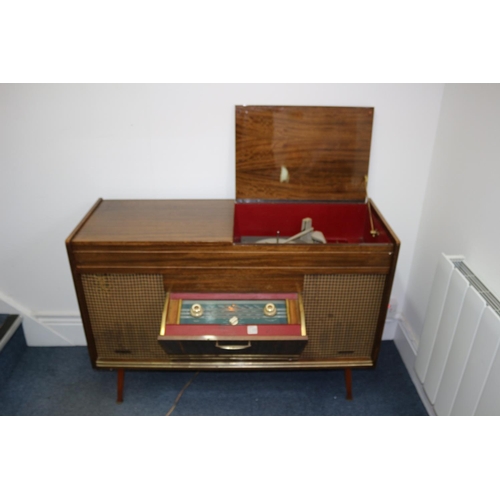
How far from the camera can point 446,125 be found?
1.67 metres

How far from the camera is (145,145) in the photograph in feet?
5.73

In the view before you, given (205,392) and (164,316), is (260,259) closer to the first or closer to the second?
(164,316)

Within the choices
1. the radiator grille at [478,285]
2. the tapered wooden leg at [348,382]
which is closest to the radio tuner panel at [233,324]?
the tapered wooden leg at [348,382]

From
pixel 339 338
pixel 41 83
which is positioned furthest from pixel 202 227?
pixel 41 83

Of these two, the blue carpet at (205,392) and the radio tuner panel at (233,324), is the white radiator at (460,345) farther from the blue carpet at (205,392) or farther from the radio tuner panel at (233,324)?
the radio tuner panel at (233,324)

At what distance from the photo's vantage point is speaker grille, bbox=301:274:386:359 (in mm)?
1549

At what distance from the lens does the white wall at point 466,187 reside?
1.39 metres

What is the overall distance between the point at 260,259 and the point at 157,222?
0.41 m

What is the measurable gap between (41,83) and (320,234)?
118 centimetres

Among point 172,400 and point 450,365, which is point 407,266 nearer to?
point 450,365

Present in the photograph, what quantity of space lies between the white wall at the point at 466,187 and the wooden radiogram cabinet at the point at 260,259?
0.89ft

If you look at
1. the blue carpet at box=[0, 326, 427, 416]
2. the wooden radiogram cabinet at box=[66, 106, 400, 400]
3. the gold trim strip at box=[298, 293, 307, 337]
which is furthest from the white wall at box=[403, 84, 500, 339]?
the gold trim strip at box=[298, 293, 307, 337]

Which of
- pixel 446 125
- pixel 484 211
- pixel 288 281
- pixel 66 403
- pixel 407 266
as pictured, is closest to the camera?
pixel 484 211

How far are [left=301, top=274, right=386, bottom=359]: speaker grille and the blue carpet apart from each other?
0.31 metres
